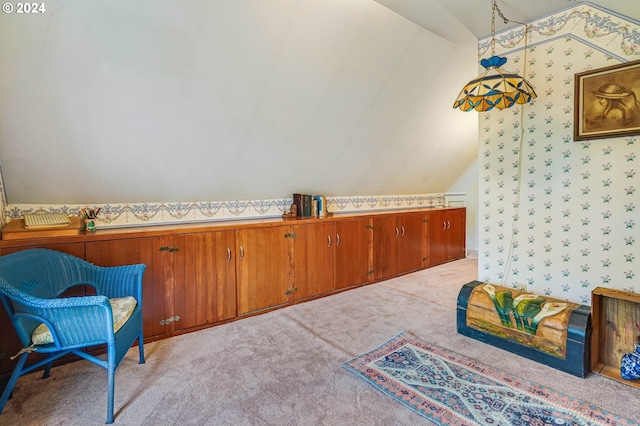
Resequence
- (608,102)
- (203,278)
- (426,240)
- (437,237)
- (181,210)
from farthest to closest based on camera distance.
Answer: (437,237) → (426,240) → (181,210) → (203,278) → (608,102)

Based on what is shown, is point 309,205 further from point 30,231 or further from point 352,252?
point 30,231

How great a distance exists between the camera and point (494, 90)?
1.95 metres

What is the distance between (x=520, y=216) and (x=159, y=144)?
297 centimetres

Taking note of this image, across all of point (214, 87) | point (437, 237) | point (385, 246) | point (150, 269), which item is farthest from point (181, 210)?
point (437, 237)

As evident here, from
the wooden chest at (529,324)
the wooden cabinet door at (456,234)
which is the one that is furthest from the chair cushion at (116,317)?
the wooden cabinet door at (456,234)

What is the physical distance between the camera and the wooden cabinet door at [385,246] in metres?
4.19

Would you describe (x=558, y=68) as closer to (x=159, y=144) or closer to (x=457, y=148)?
(x=457, y=148)

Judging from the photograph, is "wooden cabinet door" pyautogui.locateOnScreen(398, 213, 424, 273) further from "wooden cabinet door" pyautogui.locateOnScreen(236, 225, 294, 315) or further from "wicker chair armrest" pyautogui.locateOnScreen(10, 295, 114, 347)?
"wicker chair armrest" pyautogui.locateOnScreen(10, 295, 114, 347)

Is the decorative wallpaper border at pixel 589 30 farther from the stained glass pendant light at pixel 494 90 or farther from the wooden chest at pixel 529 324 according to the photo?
the wooden chest at pixel 529 324

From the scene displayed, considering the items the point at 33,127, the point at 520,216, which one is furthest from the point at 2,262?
the point at 520,216

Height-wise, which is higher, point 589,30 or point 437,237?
point 589,30

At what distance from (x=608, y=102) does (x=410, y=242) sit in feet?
9.12

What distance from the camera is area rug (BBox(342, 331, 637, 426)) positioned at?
1.68 metres

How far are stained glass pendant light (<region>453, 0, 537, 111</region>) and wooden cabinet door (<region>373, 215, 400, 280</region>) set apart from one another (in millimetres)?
2177
